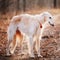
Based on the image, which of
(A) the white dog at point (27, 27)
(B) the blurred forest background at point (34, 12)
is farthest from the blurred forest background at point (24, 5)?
(A) the white dog at point (27, 27)

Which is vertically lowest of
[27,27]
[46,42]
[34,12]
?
[46,42]

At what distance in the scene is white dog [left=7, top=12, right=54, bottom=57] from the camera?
3.59 metres

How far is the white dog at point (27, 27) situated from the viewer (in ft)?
11.8

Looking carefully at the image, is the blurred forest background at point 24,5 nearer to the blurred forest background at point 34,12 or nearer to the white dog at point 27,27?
the blurred forest background at point 34,12

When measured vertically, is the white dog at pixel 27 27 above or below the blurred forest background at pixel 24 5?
below

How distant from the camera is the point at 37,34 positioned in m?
3.58

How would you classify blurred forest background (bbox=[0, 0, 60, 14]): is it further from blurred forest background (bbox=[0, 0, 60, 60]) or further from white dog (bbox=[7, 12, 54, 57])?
white dog (bbox=[7, 12, 54, 57])

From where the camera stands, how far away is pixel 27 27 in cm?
362

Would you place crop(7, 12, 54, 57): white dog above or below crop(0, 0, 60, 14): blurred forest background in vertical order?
below

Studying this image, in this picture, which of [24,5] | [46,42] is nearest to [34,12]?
[24,5]

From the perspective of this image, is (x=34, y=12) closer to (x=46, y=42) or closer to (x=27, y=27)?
(x=27, y=27)

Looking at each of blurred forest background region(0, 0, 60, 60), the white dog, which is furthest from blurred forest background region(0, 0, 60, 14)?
the white dog

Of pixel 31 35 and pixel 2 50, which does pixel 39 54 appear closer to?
pixel 31 35

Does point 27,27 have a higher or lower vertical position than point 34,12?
lower
